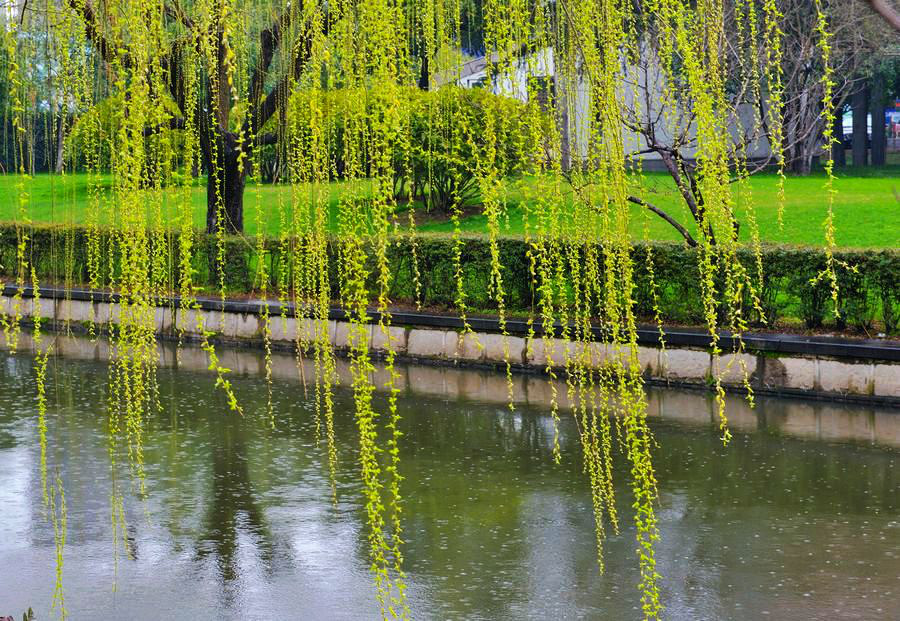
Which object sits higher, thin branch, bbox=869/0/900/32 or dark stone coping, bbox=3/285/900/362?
thin branch, bbox=869/0/900/32

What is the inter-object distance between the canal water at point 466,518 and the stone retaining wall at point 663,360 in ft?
0.85

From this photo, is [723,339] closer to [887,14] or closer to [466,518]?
[466,518]

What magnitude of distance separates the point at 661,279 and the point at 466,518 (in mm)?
4756

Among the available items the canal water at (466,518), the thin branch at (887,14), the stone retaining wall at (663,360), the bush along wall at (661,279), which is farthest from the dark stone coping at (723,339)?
the thin branch at (887,14)

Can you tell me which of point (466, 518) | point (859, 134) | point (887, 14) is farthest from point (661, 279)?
point (859, 134)

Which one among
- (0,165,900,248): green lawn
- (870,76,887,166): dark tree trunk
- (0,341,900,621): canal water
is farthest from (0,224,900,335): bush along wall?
(870,76,887,166): dark tree trunk

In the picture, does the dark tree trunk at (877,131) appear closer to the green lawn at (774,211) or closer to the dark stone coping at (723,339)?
the green lawn at (774,211)

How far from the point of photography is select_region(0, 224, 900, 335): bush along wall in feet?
33.6

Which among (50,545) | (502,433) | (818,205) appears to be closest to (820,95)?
(818,205)

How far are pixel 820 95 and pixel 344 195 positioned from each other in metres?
17.3

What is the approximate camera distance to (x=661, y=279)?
11.2 metres

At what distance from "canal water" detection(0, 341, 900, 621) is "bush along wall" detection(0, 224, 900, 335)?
1.07 meters

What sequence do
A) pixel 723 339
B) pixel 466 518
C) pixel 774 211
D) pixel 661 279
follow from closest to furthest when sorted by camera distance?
pixel 466 518 < pixel 723 339 < pixel 661 279 < pixel 774 211

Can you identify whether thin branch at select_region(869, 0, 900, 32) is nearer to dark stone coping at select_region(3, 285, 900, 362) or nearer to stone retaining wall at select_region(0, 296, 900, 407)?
stone retaining wall at select_region(0, 296, 900, 407)
